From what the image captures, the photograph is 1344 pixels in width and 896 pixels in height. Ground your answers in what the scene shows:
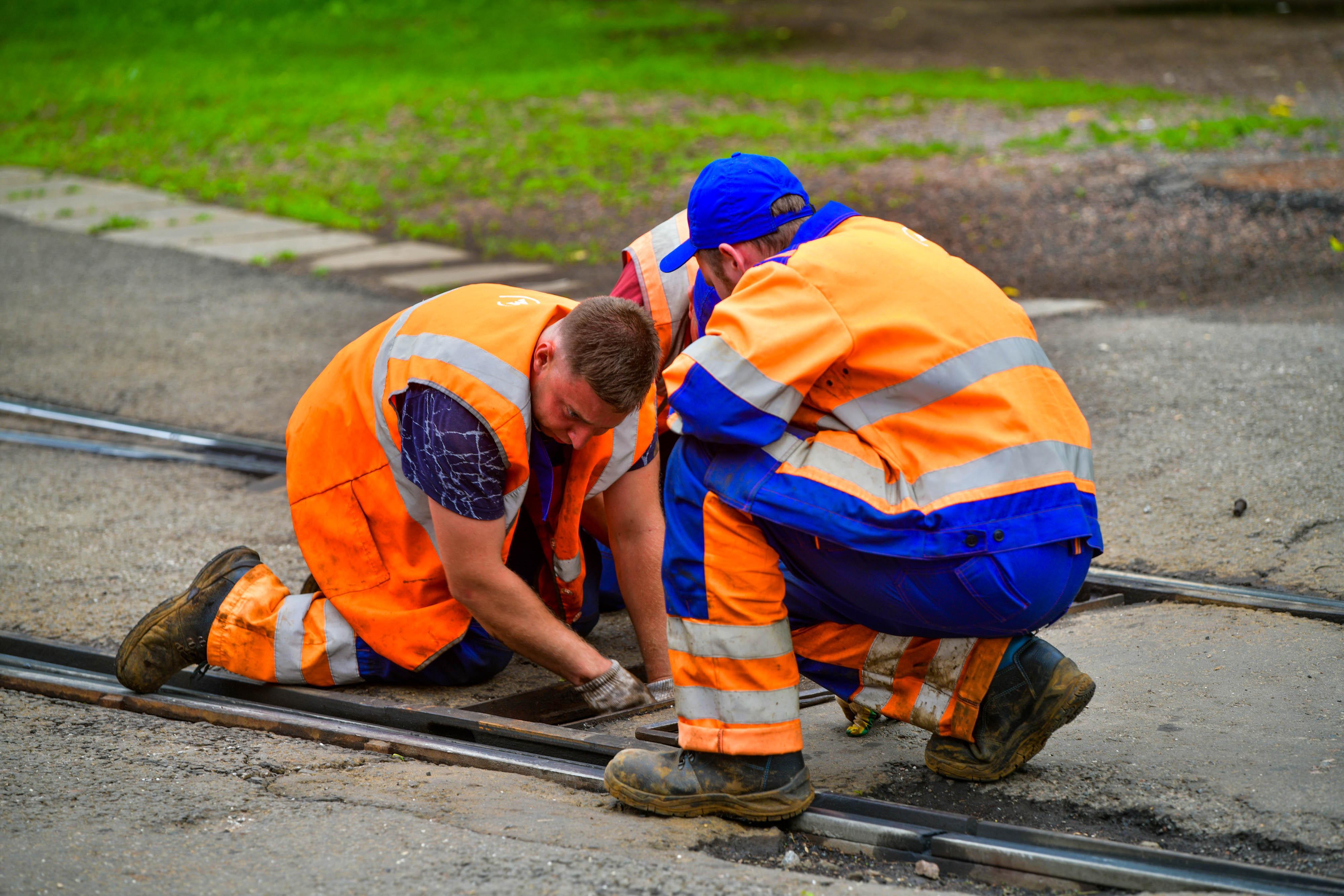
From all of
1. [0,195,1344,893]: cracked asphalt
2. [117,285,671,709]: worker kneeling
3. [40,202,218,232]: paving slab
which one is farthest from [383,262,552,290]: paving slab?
[117,285,671,709]: worker kneeling

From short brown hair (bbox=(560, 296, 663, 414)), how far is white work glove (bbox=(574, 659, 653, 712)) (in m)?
0.74

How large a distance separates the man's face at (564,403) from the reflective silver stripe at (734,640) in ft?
2.03

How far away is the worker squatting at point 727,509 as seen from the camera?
2484 mm

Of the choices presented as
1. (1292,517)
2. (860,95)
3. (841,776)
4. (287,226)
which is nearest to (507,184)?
(287,226)

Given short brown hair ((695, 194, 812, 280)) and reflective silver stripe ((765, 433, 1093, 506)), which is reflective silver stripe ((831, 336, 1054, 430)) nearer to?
reflective silver stripe ((765, 433, 1093, 506))

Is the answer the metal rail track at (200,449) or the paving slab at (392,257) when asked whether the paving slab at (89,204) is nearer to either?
the paving slab at (392,257)

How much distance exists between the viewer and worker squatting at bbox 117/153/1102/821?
248 centimetres

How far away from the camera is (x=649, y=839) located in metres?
2.62

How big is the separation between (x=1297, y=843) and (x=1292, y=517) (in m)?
1.84

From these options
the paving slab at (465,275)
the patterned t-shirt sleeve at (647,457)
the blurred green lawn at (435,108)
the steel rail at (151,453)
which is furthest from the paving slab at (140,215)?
the patterned t-shirt sleeve at (647,457)

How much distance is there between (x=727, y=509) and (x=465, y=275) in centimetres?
537

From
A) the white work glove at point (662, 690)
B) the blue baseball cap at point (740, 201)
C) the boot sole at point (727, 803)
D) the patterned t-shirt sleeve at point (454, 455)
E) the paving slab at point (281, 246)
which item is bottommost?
the white work glove at point (662, 690)

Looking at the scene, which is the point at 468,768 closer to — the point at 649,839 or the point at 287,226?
the point at 649,839

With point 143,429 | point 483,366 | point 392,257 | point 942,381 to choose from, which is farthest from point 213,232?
point 942,381
